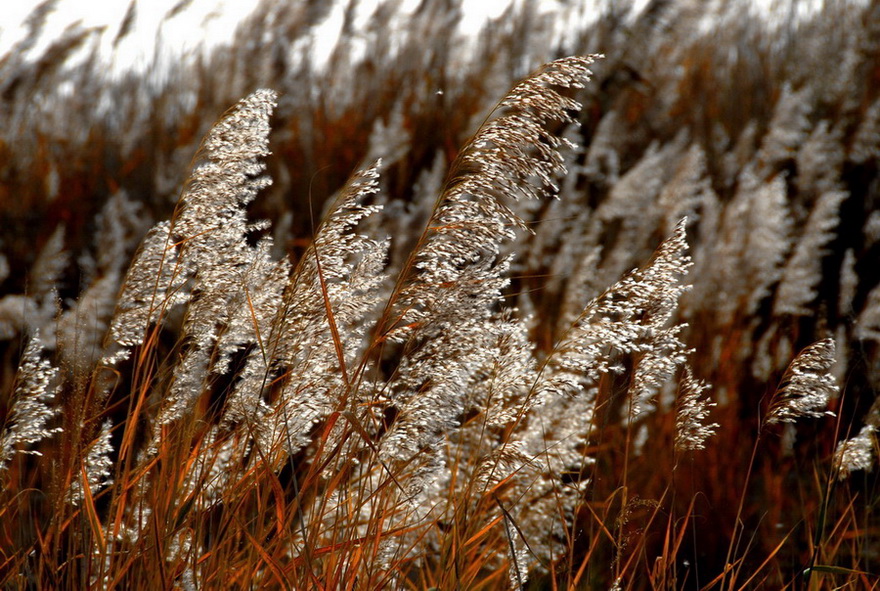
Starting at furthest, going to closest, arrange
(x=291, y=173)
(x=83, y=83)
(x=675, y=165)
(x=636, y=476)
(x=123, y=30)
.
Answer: (x=83, y=83), (x=123, y=30), (x=291, y=173), (x=675, y=165), (x=636, y=476)

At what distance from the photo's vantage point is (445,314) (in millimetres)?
1270

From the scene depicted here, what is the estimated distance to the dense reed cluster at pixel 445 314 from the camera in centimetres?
134

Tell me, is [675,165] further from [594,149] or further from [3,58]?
[3,58]

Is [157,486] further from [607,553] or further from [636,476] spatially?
[636,476]

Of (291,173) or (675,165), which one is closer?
(675,165)

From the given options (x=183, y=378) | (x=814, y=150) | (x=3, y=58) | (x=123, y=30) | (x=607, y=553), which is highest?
(x=123, y=30)

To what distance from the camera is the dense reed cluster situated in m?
1.34

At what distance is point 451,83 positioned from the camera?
523cm

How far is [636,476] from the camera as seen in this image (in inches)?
91.9

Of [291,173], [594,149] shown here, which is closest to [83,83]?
[291,173]

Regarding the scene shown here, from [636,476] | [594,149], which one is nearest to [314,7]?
[594,149]

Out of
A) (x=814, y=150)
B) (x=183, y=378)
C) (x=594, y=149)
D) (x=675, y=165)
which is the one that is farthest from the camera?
(x=675, y=165)

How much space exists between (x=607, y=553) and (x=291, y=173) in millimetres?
2973

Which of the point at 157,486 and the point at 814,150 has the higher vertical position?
the point at 814,150
